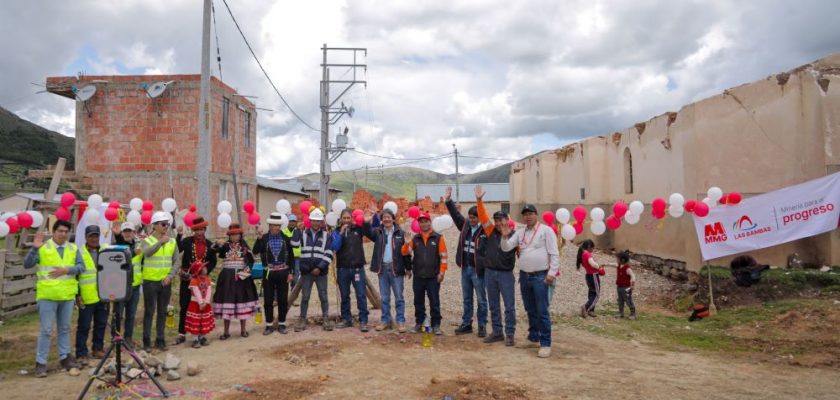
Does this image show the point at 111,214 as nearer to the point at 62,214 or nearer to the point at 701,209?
the point at 62,214

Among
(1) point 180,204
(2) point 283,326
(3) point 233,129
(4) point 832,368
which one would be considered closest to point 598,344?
(4) point 832,368

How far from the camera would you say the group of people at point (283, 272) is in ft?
19.9

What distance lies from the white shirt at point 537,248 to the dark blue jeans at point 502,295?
1.10ft

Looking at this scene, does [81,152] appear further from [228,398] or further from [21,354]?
[228,398]

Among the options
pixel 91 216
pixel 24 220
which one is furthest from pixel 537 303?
pixel 24 220

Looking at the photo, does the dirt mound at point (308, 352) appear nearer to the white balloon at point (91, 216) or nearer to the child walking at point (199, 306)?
the child walking at point (199, 306)

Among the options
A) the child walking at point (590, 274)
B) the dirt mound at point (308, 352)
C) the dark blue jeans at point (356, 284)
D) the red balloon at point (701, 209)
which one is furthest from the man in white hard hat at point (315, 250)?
the red balloon at point (701, 209)

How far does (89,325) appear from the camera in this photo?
635cm

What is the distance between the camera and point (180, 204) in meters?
17.8

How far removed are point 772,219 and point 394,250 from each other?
24.7ft

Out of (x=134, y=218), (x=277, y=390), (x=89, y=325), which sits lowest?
(x=277, y=390)

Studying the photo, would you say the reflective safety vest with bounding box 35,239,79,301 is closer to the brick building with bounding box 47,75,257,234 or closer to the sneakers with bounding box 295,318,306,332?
the sneakers with bounding box 295,318,306,332

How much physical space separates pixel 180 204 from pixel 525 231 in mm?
14299

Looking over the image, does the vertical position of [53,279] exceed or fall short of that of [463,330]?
it exceeds it
